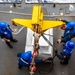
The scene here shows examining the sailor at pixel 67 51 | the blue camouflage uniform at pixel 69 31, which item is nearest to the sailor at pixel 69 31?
the blue camouflage uniform at pixel 69 31

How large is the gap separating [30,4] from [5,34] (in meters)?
2.17

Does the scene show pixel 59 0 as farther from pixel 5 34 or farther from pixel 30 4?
→ pixel 5 34

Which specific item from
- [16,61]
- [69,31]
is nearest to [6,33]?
[16,61]

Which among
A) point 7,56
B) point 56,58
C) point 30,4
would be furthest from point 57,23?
point 30,4

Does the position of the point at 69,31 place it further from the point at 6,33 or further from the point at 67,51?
the point at 6,33

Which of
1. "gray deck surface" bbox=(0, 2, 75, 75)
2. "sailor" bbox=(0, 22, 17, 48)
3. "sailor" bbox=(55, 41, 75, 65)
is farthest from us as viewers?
"gray deck surface" bbox=(0, 2, 75, 75)

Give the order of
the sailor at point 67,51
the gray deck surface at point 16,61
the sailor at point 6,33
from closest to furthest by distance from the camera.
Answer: the sailor at point 67,51
the sailor at point 6,33
the gray deck surface at point 16,61

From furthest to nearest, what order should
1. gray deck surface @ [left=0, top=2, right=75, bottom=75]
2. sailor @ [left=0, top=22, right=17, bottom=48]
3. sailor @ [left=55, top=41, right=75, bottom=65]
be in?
gray deck surface @ [left=0, top=2, right=75, bottom=75], sailor @ [left=0, top=22, right=17, bottom=48], sailor @ [left=55, top=41, right=75, bottom=65]

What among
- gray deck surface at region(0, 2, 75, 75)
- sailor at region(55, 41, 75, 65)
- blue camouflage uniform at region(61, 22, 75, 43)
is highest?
blue camouflage uniform at region(61, 22, 75, 43)

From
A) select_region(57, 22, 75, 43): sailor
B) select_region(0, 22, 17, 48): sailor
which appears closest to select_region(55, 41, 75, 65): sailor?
select_region(57, 22, 75, 43): sailor

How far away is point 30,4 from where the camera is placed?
9.25 meters

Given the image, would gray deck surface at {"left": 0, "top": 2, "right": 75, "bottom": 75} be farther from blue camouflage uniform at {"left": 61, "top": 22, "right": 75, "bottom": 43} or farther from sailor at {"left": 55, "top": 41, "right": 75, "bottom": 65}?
blue camouflage uniform at {"left": 61, "top": 22, "right": 75, "bottom": 43}

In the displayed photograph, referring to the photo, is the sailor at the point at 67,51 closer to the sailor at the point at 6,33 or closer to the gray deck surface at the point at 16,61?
the gray deck surface at the point at 16,61

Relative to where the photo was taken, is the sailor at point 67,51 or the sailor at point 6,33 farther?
the sailor at point 6,33
